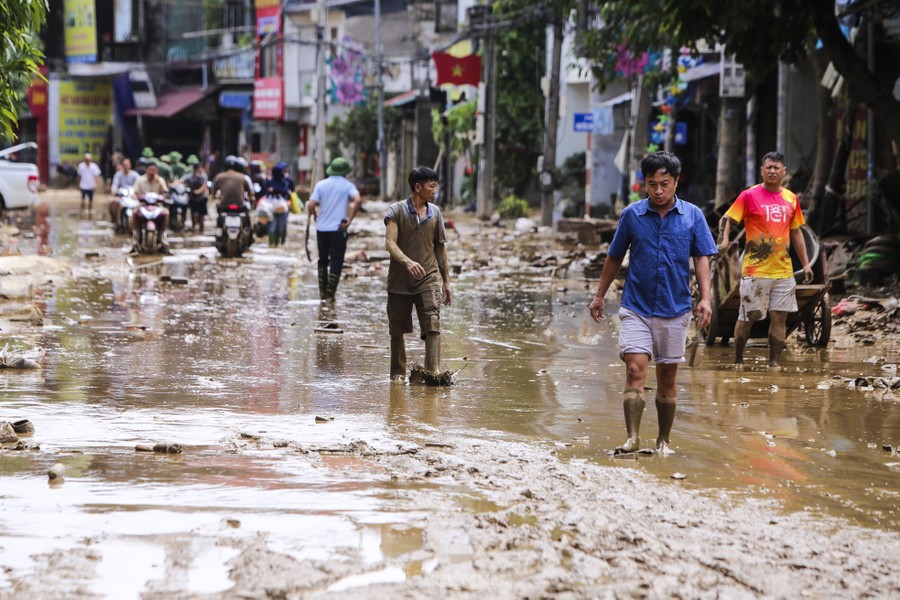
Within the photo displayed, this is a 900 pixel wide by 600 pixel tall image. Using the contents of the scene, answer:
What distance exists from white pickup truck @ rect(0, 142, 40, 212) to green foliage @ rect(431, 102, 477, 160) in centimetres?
1415

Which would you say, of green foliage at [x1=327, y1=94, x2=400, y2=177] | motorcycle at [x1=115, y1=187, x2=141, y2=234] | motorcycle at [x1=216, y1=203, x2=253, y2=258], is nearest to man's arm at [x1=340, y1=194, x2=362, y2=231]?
motorcycle at [x1=216, y1=203, x2=253, y2=258]

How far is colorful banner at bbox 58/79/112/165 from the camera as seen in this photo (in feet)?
215

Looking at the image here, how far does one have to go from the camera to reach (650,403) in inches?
361

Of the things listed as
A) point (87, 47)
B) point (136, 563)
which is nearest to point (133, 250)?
point (136, 563)

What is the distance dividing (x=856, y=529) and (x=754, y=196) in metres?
5.09

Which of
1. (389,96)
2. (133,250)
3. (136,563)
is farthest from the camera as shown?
(389,96)

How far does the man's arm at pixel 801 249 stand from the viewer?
10.2 m

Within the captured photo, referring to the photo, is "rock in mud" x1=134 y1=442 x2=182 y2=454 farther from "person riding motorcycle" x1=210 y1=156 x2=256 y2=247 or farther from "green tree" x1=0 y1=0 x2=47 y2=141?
"person riding motorcycle" x1=210 y1=156 x2=256 y2=247

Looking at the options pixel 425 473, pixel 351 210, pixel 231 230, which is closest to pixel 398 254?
pixel 425 473

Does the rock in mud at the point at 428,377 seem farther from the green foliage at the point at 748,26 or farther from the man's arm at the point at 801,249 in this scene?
the green foliage at the point at 748,26

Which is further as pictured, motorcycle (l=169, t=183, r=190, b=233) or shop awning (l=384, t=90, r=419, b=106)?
shop awning (l=384, t=90, r=419, b=106)

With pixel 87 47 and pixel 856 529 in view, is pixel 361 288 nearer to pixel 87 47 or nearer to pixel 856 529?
pixel 856 529

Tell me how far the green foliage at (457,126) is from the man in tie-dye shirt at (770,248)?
2999 centimetres

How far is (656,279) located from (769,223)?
11.5ft
